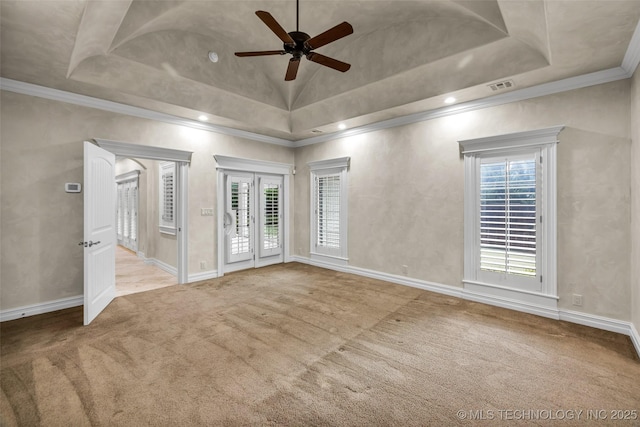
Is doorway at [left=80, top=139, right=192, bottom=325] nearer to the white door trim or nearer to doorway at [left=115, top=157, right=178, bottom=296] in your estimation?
the white door trim

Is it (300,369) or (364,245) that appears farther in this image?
(364,245)

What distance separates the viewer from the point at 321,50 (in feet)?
14.7

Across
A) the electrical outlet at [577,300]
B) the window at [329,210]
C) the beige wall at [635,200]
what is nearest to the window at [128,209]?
the window at [329,210]

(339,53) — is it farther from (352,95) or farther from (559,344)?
(559,344)

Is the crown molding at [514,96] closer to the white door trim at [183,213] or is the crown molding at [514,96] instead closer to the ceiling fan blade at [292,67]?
the ceiling fan blade at [292,67]

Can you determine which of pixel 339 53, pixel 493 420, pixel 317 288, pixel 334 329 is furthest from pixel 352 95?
pixel 493 420

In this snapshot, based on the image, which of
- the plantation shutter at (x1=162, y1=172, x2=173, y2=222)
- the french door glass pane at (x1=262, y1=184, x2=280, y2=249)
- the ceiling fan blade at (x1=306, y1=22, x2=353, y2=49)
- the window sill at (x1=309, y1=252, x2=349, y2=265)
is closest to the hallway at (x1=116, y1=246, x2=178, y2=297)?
the plantation shutter at (x1=162, y1=172, x2=173, y2=222)

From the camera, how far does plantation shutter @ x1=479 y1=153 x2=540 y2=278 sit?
3.59 m

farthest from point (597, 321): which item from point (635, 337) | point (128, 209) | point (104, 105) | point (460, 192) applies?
point (128, 209)

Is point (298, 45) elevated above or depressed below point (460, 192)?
above

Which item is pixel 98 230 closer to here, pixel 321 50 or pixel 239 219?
pixel 239 219

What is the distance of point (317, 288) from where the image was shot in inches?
184

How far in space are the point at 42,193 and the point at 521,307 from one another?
6.30 metres

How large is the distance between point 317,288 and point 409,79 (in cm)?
342
